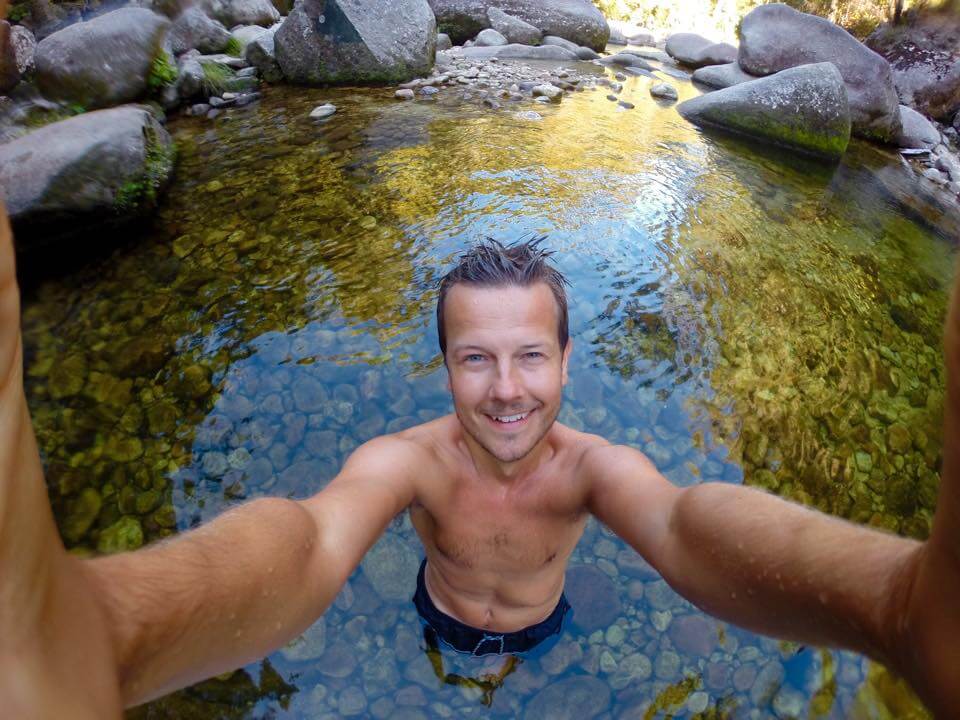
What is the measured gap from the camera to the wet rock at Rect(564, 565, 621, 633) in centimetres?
303

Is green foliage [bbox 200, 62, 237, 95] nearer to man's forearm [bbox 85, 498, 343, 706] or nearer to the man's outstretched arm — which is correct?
man's forearm [bbox 85, 498, 343, 706]

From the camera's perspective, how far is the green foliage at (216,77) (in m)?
8.25

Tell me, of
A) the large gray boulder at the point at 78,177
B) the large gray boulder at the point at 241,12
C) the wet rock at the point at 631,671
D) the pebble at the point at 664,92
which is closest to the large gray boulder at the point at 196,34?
the large gray boulder at the point at 241,12

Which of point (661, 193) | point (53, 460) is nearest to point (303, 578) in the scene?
point (53, 460)

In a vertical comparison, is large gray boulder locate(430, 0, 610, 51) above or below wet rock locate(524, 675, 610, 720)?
above

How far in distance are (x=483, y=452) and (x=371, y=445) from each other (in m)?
0.45

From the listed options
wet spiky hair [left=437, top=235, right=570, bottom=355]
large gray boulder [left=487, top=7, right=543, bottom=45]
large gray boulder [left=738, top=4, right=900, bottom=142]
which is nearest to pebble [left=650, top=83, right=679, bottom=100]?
large gray boulder [left=738, top=4, right=900, bottom=142]

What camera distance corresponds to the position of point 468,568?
8.71 ft

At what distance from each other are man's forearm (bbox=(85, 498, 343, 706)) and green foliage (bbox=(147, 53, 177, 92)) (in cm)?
801

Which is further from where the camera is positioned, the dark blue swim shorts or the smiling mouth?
the dark blue swim shorts

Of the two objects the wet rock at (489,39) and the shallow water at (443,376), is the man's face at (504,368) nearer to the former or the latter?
the shallow water at (443,376)

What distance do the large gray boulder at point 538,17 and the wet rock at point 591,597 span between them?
39.1ft

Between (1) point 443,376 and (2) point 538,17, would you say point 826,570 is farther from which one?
(2) point 538,17

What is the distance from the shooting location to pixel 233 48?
9.74 m
